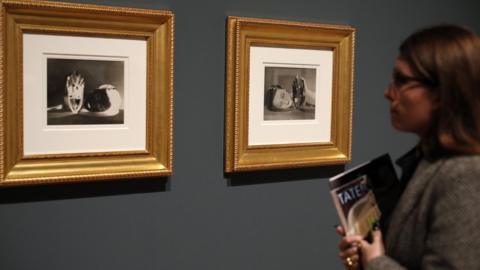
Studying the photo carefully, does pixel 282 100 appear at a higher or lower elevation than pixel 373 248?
higher

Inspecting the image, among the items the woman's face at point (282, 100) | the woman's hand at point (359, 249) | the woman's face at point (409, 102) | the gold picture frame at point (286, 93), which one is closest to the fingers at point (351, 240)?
the woman's hand at point (359, 249)

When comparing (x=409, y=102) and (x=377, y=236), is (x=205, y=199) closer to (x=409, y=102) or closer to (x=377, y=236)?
(x=377, y=236)

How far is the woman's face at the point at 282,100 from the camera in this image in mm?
1888

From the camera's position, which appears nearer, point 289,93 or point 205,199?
point 205,199

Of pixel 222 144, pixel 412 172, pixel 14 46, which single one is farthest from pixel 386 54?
pixel 14 46

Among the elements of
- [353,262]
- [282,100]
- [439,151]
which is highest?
[282,100]

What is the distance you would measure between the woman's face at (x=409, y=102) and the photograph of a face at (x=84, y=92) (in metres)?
0.85

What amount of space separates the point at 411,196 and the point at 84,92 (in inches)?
38.3

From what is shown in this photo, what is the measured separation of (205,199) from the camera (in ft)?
5.91

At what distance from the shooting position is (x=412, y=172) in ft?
3.83

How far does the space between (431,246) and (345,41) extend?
3.77ft

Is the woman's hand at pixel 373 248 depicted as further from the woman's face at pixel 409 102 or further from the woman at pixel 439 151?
the woman's face at pixel 409 102

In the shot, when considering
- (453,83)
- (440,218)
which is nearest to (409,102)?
(453,83)

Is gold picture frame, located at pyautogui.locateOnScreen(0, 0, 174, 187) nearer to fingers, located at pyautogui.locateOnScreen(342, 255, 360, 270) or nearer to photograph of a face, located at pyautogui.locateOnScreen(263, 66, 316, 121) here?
photograph of a face, located at pyautogui.locateOnScreen(263, 66, 316, 121)
